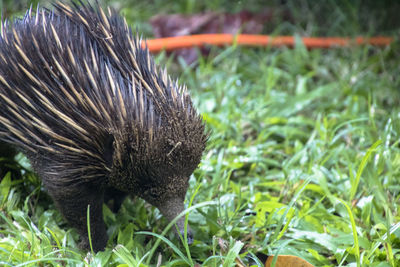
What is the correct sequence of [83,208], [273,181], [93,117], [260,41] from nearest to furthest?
[93,117]
[83,208]
[273,181]
[260,41]

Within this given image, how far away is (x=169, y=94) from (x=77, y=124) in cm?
41

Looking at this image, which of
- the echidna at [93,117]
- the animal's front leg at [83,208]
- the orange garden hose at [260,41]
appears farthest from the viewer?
the orange garden hose at [260,41]

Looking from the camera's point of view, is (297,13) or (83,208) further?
(297,13)

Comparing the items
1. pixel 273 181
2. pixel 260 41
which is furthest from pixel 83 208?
pixel 260 41

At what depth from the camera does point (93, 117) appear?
214 centimetres

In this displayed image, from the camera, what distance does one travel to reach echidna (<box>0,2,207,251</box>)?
2.10 meters

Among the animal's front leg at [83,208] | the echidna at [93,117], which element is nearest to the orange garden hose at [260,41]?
the echidna at [93,117]

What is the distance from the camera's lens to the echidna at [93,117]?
210 cm

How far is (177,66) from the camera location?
4.43 metres

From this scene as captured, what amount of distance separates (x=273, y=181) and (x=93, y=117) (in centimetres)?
131

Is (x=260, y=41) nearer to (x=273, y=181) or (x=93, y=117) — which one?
(x=273, y=181)

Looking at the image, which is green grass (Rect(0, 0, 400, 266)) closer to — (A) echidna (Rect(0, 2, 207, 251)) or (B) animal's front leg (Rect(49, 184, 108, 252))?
(B) animal's front leg (Rect(49, 184, 108, 252))

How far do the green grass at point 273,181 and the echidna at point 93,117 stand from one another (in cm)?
21

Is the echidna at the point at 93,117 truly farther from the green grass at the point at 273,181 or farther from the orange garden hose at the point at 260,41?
the orange garden hose at the point at 260,41
